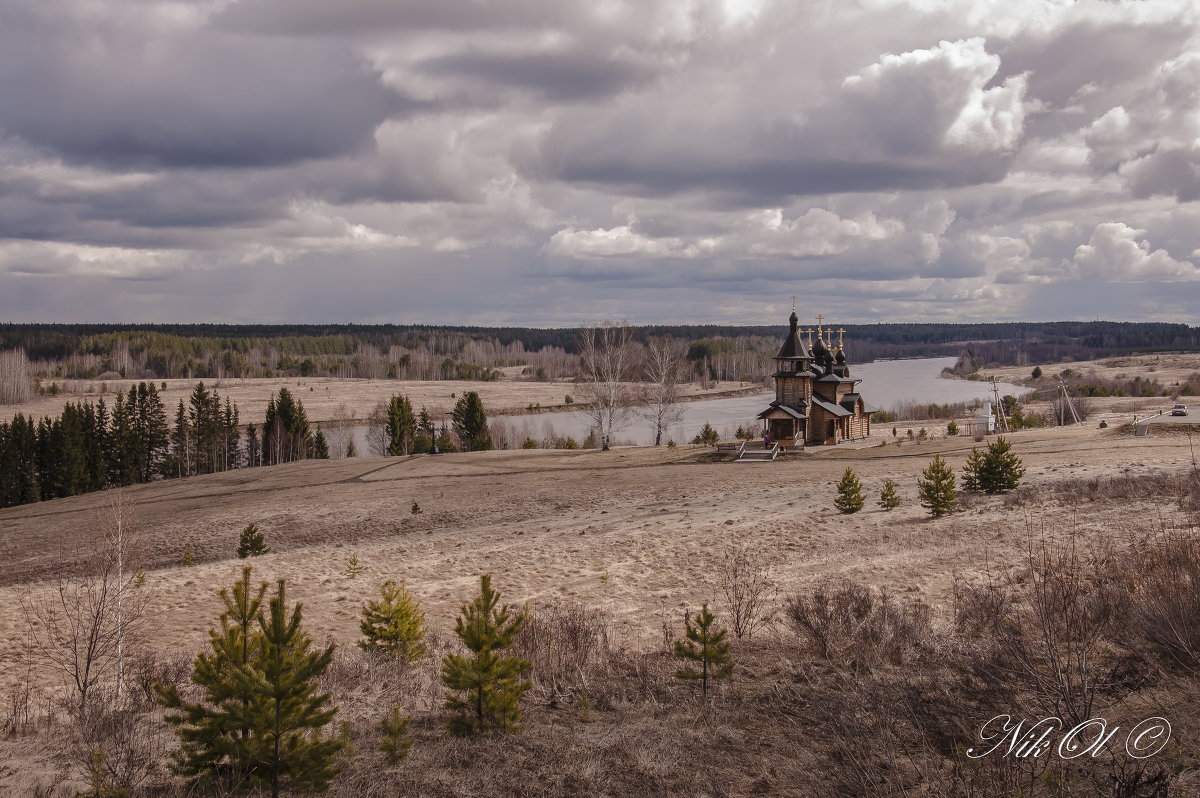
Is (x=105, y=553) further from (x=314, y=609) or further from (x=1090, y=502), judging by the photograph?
(x=1090, y=502)

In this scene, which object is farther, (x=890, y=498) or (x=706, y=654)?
(x=890, y=498)

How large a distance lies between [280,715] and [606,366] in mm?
43829

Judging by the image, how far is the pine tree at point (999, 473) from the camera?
920 inches

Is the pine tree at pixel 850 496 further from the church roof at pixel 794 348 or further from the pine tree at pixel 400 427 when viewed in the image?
the pine tree at pixel 400 427

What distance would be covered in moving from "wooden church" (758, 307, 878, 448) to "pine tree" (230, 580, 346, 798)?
117 feet

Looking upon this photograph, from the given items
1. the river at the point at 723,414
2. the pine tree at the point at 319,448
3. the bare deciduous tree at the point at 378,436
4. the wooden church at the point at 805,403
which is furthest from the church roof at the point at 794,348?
the pine tree at the point at 319,448

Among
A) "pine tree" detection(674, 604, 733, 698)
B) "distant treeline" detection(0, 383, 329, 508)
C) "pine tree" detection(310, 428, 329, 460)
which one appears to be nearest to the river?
"pine tree" detection(310, 428, 329, 460)

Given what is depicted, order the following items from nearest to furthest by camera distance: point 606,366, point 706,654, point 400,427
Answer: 1. point 706,654
2. point 606,366
3. point 400,427

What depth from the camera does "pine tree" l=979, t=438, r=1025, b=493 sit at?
23.4 meters

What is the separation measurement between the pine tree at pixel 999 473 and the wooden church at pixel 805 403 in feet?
55.1

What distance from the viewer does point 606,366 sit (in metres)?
50.0

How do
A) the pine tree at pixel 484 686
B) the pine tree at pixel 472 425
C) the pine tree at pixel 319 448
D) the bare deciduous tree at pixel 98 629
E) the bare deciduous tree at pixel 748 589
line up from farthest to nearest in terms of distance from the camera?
the pine tree at pixel 319 448, the pine tree at pixel 472 425, the bare deciduous tree at pixel 748 589, the bare deciduous tree at pixel 98 629, the pine tree at pixel 484 686

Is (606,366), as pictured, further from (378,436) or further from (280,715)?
(280,715)

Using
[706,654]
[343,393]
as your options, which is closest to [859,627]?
[706,654]
